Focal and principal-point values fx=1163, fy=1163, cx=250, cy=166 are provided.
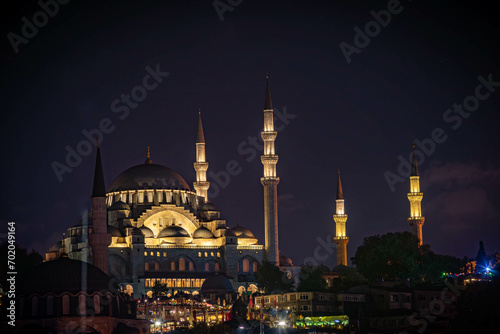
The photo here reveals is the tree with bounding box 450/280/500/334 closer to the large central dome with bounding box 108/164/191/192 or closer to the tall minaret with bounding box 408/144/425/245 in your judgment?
the tall minaret with bounding box 408/144/425/245

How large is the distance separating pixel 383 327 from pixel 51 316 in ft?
68.3

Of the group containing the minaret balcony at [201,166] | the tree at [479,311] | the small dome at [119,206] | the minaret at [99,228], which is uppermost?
the minaret balcony at [201,166]

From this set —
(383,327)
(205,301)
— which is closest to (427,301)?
(383,327)

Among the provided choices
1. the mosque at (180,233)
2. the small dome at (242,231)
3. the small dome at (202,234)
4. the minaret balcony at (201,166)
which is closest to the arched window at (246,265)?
the mosque at (180,233)

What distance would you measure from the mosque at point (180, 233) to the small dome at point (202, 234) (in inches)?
3.7

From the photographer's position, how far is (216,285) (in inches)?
3905

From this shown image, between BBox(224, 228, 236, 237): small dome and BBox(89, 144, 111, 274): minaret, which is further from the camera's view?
BBox(224, 228, 236, 237): small dome

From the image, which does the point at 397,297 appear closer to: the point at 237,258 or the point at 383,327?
the point at 383,327

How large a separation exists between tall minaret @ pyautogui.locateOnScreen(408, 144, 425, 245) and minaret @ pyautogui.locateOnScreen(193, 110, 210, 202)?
20612 mm

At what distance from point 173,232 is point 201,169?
11.2 meters

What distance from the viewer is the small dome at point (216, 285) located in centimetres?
9881

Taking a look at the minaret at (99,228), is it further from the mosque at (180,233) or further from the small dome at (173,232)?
the small dome at (173,232)

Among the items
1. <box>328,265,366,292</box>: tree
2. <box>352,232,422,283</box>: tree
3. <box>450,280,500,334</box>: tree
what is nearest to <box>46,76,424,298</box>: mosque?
<box>328,265,366,292</box>: tree

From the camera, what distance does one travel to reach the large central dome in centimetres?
11388
